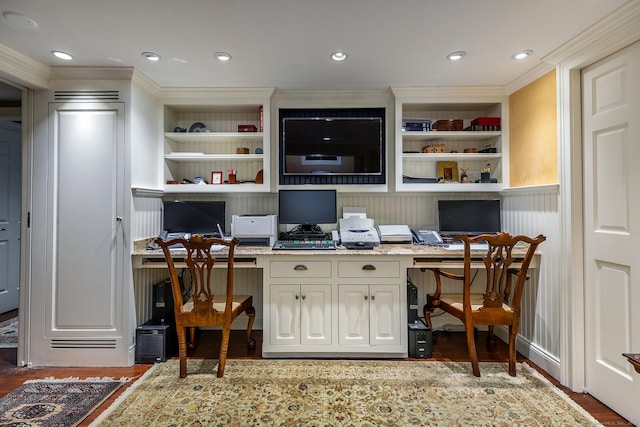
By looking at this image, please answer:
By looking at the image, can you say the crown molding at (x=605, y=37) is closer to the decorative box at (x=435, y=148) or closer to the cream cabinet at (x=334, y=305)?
the decorative box at (x=435, y=148)

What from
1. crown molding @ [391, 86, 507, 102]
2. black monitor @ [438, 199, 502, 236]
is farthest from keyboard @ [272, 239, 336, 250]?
crown molding @ [391, 86, 507, 102]

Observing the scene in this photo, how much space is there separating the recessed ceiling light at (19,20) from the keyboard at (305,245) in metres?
2.11

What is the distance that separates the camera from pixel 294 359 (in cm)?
248

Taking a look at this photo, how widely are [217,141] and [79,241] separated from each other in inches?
58.3

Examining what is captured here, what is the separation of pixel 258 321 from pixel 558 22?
3340 millimetres

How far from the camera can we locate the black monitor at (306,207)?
2.95 metres

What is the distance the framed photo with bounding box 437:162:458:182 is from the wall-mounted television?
2.06 ft

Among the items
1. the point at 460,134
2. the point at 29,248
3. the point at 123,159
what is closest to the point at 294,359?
the point at 123,159

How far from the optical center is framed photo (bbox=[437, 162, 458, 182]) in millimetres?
3100

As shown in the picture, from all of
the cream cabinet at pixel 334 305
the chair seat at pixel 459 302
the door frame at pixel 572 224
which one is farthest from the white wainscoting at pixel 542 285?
the cream cabinet at pixel 334 305

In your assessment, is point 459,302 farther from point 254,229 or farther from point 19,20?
point 19,20

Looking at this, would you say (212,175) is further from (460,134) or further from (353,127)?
(460,134)

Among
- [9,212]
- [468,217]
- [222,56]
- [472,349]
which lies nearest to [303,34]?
[222,56]

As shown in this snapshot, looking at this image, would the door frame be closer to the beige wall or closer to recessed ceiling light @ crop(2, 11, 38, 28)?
the beige wall
